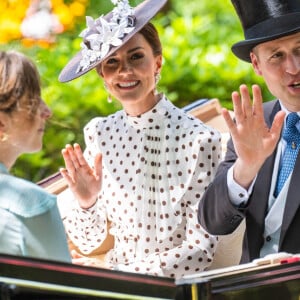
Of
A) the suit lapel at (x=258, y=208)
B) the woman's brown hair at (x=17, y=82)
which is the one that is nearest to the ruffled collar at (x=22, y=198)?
the woman's brown hair at (x=17, y=82)

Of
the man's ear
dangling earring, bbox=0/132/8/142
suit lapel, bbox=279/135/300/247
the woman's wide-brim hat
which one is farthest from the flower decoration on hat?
suit lapel, bbox=279/135/300/247

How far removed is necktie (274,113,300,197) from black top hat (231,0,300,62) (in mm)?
222

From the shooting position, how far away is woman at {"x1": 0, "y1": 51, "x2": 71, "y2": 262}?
2.65 metres

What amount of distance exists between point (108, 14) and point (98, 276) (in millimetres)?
976

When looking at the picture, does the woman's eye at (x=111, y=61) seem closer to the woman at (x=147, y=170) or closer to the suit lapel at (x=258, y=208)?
the woman at (x=147, y=170)

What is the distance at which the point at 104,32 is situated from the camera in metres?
3.11

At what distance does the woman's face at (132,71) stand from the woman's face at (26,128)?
15.7 inches

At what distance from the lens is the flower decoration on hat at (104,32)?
3094mm

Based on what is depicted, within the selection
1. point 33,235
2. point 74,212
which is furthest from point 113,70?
point 33,235

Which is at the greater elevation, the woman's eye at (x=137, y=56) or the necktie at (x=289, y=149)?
the woman's eye at (x=137, y=56)

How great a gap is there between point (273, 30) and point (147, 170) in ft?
1.70

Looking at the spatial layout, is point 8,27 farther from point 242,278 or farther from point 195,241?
point 242,278

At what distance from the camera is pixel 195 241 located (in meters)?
3.19

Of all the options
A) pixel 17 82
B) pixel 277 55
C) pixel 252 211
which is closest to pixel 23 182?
pixel 17 82
